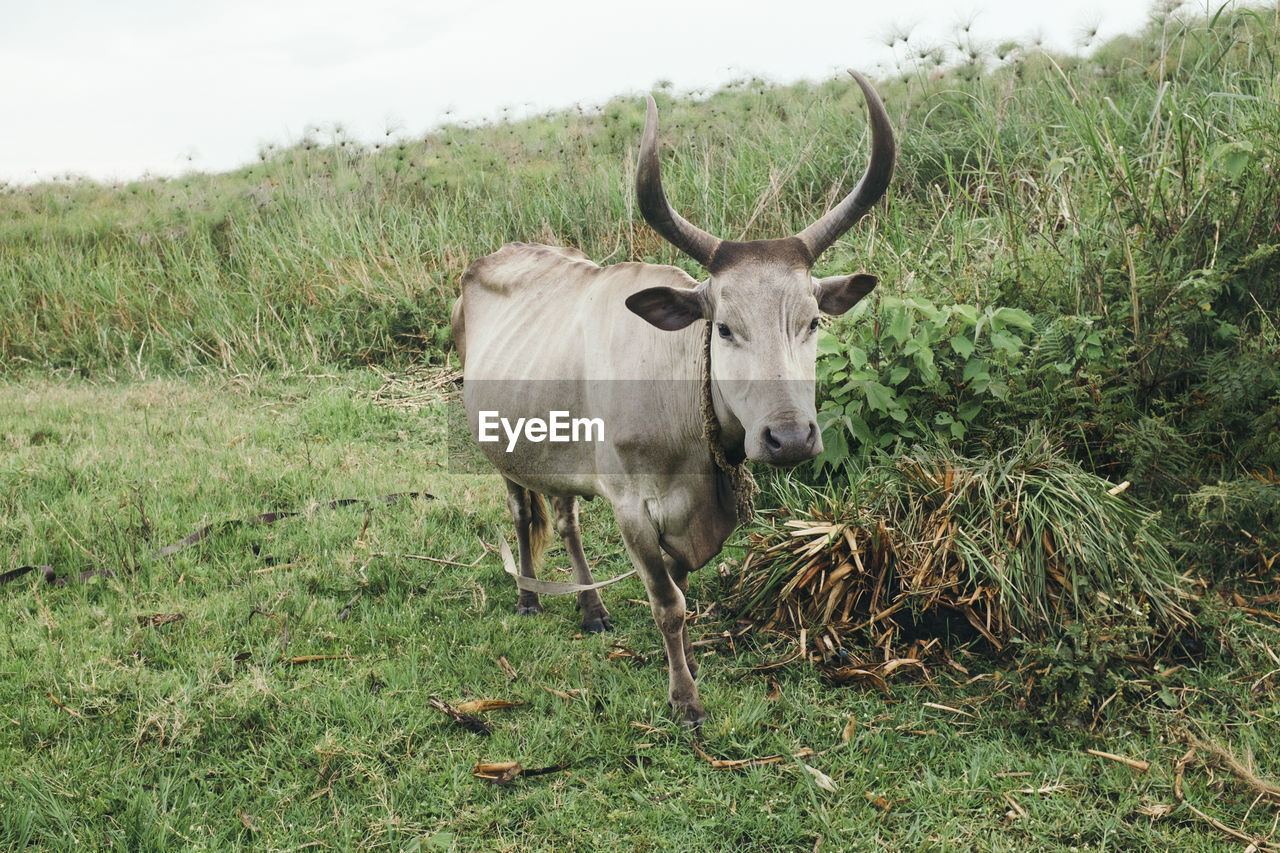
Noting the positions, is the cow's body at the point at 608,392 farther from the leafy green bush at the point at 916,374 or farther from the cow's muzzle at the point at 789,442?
the leafy green bush at the point at 916,374

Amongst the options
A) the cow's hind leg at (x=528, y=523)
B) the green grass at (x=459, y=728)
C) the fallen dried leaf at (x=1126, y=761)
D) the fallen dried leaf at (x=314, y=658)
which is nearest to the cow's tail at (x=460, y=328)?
the cow's hind leg at (x=528, y=523)

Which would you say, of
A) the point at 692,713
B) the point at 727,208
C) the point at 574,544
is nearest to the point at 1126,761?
the point at 692,713

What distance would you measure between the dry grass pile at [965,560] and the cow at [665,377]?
22.6 inches

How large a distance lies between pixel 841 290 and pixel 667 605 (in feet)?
4.34

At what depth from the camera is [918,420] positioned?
432 centimetres

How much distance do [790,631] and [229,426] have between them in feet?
15.9

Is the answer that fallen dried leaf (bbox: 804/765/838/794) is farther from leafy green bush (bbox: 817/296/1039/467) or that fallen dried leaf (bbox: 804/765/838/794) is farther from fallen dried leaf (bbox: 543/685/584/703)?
leafy green bush (bbox: 817/296/1039/467)

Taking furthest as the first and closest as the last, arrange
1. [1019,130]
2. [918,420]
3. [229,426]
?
[1019,130], [229,426], [918,420]

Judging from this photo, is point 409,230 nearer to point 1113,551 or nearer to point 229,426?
point 229,426

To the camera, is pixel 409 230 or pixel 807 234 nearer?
pixel 807 234

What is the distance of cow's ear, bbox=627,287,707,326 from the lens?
297 cm

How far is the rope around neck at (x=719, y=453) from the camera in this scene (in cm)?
313

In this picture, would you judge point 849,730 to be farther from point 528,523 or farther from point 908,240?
point 908,240

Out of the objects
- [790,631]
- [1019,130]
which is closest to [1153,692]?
[790,631]
